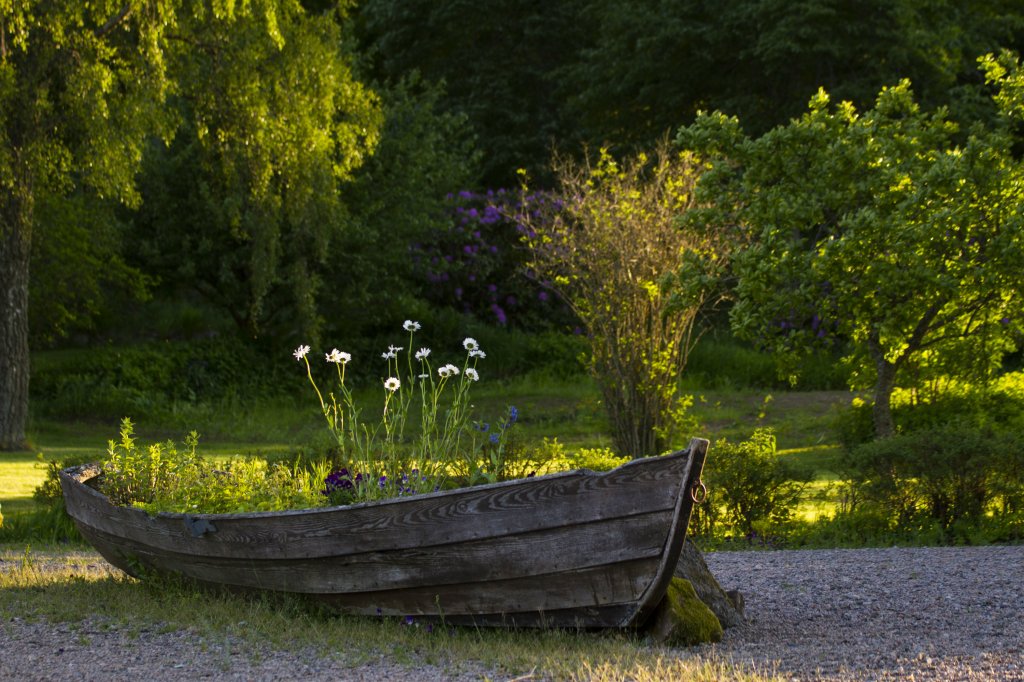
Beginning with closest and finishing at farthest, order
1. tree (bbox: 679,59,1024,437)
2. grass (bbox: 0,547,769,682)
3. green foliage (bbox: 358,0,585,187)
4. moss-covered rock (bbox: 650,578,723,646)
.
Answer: grass (bbox: 0,547,769,682)
moss-covered rock (bbox: 650,578,723,646)
tree (bbox: 679,59,1024,437)
green foliage (bbox: 358,0,585,187)

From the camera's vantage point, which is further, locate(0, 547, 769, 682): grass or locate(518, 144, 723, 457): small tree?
locate(518, 144, 723, 457): small tree

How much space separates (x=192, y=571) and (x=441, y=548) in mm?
1669

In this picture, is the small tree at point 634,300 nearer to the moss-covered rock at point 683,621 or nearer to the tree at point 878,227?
the tree at point 878,227

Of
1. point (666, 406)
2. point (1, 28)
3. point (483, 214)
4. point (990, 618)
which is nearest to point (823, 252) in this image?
point (666, 406)

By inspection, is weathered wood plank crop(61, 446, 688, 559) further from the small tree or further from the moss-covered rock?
the small tree

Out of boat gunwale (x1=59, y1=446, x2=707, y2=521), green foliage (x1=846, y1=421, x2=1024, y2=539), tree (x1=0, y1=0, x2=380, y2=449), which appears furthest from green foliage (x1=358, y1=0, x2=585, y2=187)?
boat gunwale (x1=59, y1=446, x2=707, y2=521)

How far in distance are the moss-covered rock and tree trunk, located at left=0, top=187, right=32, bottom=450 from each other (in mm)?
10620

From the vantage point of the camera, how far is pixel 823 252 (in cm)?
1021

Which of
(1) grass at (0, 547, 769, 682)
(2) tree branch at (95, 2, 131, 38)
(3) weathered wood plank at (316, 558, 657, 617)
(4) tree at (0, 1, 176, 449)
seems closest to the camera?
(1) grass at (0, 547, 769, 682)

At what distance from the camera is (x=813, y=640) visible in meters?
5.60

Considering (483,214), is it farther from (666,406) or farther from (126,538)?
(126,538)

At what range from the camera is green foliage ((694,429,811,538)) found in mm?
8930

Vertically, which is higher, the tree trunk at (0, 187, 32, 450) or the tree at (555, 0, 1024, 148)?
the tree at (555, 0, 1024, 148)

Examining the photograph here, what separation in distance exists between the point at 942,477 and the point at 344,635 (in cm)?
469
